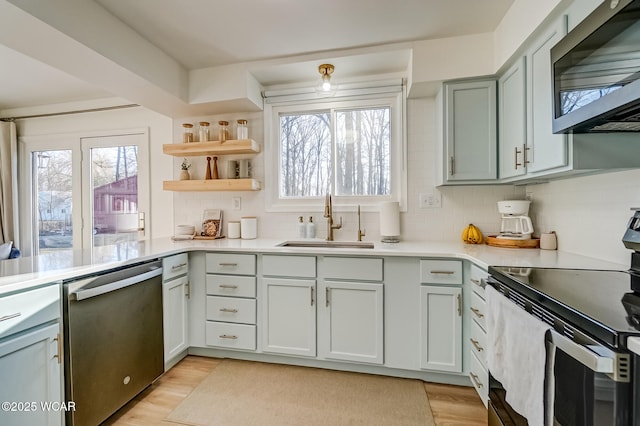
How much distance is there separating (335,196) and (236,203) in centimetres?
99

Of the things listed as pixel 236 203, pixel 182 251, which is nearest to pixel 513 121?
pixel 236 203

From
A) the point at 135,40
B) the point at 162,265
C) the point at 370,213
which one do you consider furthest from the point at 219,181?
the point at 370,213

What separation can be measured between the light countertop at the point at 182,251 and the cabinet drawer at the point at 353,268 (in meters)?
0.06

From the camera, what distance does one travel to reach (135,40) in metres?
2.05

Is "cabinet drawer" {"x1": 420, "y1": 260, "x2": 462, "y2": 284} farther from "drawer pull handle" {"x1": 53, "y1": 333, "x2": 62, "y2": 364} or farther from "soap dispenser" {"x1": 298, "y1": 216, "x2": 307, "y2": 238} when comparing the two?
"drawer pull handle" {"x1": 53, "y1": 333, "x2": 62, "y2": 364}

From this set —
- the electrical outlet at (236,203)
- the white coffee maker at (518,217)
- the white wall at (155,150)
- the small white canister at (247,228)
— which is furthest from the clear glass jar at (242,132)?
the white coffee maker at (518,217)

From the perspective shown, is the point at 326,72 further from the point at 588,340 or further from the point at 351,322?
the point at 588,340

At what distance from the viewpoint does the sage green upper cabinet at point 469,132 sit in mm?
2094

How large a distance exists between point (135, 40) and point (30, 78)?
154cm

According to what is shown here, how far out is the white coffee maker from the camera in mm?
2051

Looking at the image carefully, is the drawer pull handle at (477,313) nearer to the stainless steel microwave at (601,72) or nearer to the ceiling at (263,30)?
the stainless steel microwave at (601,72)

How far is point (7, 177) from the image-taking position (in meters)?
3.41

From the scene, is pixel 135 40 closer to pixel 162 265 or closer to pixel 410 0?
pixel 162 265

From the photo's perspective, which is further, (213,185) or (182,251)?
(213,185)
